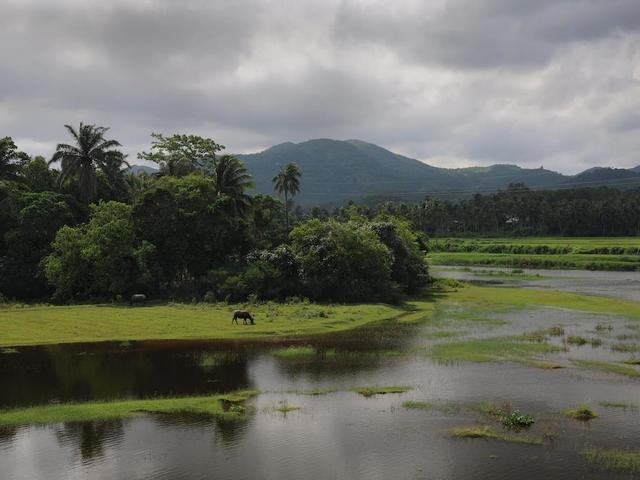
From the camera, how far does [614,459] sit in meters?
18.6

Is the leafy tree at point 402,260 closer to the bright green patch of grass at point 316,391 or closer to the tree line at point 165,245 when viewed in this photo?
the tree line at point 165,245

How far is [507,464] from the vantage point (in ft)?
60.8

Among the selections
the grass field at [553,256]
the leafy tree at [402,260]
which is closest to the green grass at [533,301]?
the leafy tree at [402,260]

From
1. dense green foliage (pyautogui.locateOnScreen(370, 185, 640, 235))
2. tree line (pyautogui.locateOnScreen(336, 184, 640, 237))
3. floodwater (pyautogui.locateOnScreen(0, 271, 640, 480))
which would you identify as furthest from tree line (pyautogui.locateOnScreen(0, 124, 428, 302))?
dense green foliage (pyautogui.locateOnScreen(370, 185, 640, 235))

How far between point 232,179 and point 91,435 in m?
56.4

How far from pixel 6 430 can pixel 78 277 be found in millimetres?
42109

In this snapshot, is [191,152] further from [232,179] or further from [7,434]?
[7,434]

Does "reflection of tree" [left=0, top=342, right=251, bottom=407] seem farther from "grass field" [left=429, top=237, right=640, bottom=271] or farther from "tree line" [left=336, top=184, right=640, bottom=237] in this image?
"tree line" [left=336, top=184, right=640, bottom=237]

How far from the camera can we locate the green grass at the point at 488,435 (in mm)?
20453

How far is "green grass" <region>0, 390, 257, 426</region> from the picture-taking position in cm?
2336

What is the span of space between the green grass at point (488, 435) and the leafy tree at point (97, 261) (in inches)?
1857

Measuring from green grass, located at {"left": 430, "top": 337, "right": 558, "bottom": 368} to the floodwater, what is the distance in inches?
42.8

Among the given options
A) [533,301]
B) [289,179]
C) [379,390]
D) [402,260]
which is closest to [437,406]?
[379,390]

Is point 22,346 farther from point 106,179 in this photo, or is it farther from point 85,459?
point 106,179
